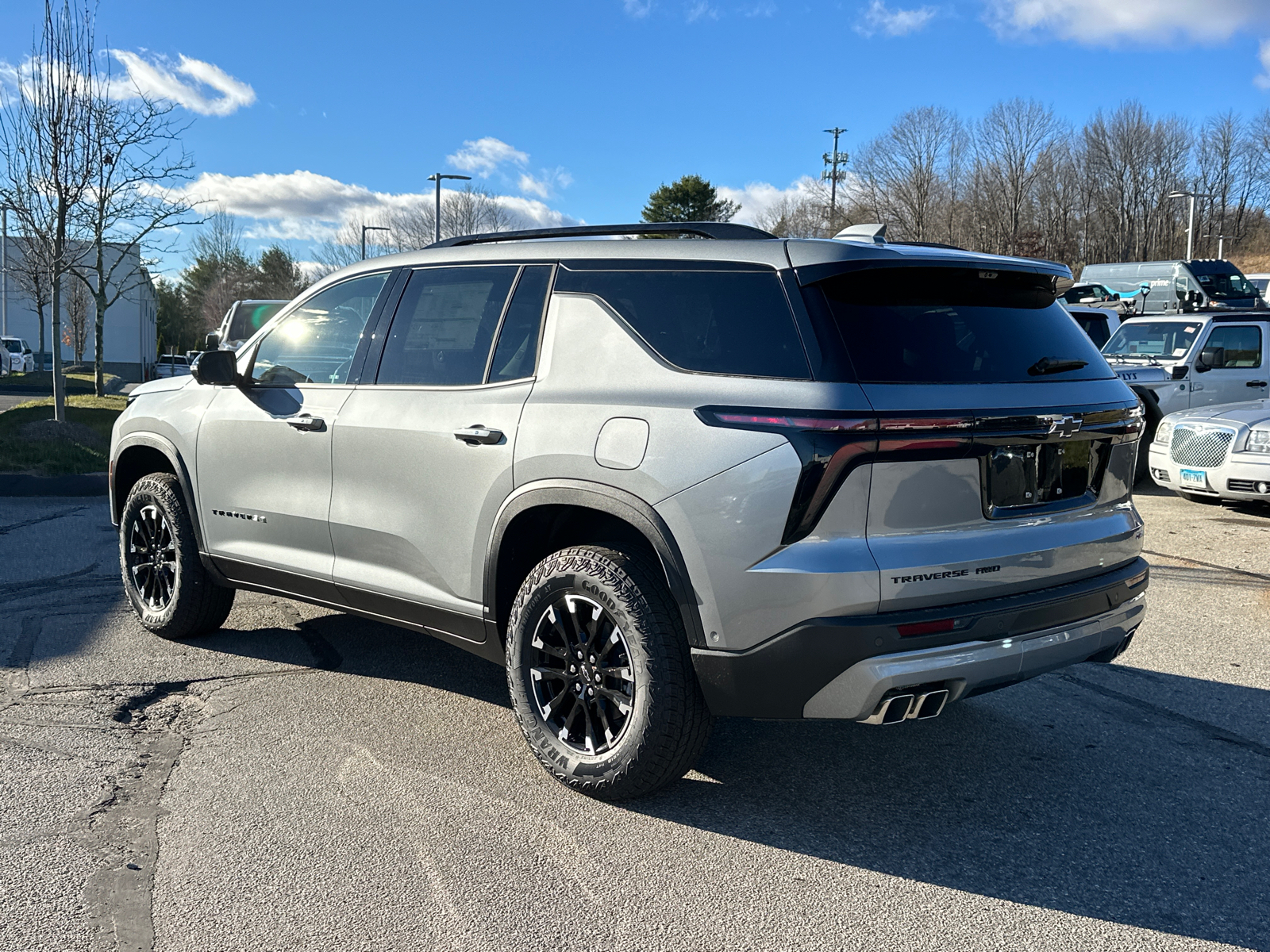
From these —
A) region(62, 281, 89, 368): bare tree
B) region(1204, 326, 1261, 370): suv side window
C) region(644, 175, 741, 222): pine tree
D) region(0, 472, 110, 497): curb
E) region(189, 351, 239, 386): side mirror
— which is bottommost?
region(0, 472, 110, 497): curb

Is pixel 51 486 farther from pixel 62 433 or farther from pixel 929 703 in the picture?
pixel 929 703

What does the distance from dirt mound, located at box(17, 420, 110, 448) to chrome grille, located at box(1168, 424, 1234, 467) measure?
1223 centimetres

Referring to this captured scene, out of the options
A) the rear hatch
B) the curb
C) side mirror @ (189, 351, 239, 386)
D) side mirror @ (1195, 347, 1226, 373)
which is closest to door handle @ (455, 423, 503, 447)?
the rear hatch

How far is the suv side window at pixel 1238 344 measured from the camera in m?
12.2

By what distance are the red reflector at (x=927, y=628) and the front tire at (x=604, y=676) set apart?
0.69 m

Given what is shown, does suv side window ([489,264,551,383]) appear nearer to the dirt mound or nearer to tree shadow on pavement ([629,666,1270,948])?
tree shadow on pavement ([629,666,1270,948])

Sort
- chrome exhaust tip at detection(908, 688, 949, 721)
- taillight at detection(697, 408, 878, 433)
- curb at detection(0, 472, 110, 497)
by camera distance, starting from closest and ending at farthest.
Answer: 1. taillight at detection(697, 408, 878, 433)
2. chrome exhaust tip at detection(908, 688, 949, 721)
3. curb at detection(0, 472, 110, 497)

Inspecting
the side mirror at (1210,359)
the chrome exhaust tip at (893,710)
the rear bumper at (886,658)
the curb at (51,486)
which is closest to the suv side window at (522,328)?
the rear bumper at (886,658)

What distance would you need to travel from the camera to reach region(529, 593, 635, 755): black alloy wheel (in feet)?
11.3

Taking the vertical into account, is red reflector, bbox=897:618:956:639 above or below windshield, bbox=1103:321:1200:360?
below

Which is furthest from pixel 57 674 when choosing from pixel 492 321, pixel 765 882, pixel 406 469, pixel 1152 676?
pixel 1152 676

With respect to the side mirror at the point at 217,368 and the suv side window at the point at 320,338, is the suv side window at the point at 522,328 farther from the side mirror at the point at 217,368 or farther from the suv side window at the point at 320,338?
the side mirror at the point at 217,368

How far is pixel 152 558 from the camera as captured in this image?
17.7 ft

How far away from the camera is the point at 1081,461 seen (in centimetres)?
349
